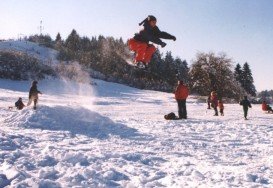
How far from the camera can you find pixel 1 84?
4184 centimetres

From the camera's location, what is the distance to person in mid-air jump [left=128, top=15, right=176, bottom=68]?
36.2 feet

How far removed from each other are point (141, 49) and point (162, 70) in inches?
2853

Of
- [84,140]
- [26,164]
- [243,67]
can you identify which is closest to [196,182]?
[26,164]

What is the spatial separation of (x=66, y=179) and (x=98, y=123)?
9180 mm

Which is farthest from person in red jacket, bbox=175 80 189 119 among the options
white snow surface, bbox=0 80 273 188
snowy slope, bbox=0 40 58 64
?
snowy slope, bbox=0 40 58 64

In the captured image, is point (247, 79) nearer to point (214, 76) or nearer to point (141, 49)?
point (214, 76)

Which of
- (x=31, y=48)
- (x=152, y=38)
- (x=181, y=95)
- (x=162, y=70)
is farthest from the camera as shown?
(x=162, y=70)

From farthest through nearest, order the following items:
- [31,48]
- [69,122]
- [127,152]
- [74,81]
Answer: [31,48]
[74,81]
[69,122]
[127,152]

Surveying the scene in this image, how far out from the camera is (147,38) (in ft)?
36.8

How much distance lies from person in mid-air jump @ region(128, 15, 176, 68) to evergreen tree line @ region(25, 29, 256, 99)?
17.1m

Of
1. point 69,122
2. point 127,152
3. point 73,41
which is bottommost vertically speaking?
point 127,152

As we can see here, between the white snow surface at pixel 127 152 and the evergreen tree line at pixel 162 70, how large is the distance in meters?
12.7

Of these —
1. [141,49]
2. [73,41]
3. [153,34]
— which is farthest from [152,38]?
[73,41]

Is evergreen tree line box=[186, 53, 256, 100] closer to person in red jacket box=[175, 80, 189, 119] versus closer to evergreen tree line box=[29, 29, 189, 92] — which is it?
evergreen tree line box=[29, 29, 189, 92]
